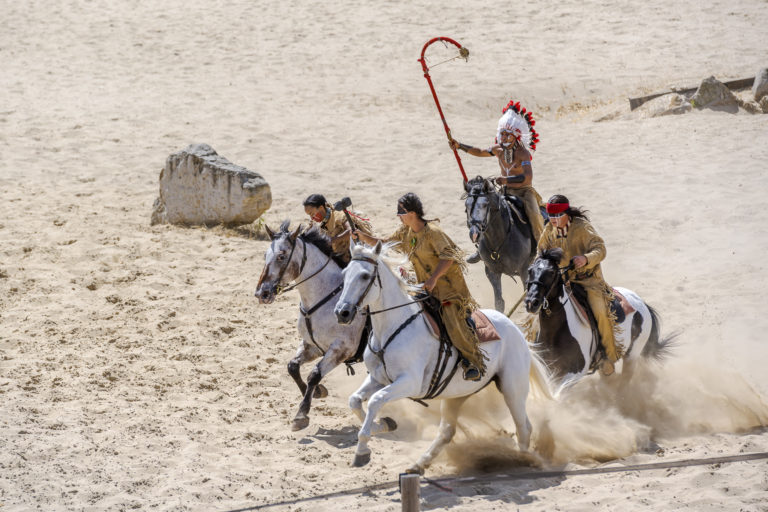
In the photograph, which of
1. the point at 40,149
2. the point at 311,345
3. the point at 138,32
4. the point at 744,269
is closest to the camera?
the point at 311,345

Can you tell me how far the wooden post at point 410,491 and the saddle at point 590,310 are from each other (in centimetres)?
312

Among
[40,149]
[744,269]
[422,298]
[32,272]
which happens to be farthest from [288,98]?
[422,298]

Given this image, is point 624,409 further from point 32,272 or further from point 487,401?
point 32,272

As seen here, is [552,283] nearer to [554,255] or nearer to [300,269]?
[554,255]

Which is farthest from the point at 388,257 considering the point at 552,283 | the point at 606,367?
the point at 606,367

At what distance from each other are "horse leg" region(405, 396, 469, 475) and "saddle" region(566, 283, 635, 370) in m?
1.28

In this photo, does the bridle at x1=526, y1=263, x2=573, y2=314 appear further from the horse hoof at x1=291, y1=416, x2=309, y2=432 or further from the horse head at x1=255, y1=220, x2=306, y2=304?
the horse hoof at x1=291, y1=416, x2=309, y2=432

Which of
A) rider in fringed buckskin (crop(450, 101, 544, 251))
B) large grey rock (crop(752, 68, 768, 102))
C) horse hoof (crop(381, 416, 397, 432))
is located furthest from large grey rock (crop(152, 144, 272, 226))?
large grey rock (crop(752, 68, 768, 102))

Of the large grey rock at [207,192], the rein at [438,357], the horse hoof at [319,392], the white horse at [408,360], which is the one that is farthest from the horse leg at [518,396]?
the large grey rock at [207,192]

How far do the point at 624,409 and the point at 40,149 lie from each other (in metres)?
11.5

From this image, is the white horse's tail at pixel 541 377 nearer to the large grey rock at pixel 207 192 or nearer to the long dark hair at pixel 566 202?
the long dark hair at pixel 566 202

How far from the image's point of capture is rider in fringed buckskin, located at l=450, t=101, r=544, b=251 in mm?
10383

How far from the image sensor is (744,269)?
11.6 metres

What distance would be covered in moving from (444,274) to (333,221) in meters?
2.11
